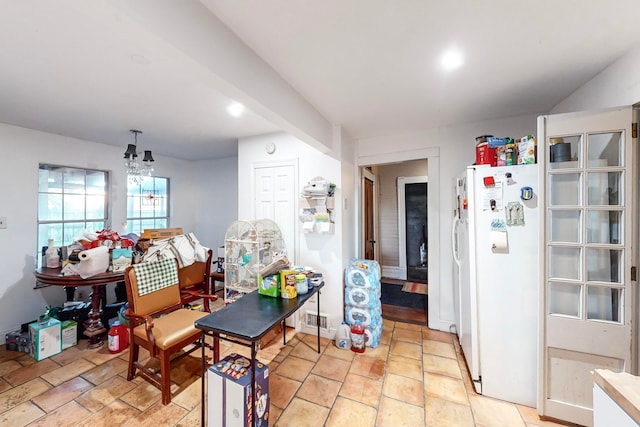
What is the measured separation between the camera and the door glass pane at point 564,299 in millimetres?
1737

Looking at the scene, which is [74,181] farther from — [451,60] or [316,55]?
[451,60]

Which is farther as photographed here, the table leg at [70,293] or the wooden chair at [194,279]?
the table leg at [70,293]

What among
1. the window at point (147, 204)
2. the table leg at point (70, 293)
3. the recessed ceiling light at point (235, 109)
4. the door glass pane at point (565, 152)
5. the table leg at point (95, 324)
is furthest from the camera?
the window at point (147, 204)

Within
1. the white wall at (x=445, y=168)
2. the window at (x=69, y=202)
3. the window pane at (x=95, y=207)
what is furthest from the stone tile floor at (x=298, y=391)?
the window pane at (x=95, y=207)

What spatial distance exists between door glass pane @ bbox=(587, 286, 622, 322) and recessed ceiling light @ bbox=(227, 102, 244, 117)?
3.08m

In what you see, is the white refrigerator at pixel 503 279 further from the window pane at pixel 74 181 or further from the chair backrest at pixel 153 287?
the window pane at pixel 74 181

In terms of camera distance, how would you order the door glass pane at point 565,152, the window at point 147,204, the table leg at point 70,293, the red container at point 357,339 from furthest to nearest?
the window at point 147,204, the table leg at point 70,293, the red container at point 357,339, the door glass pane at point 565,152

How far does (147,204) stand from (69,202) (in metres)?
1.05

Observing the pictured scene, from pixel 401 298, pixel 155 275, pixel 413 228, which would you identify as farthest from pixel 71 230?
pixel 413 228

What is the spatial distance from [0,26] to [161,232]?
104 inches

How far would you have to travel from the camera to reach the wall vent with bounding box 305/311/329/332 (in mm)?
2964

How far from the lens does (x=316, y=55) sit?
1604 mm

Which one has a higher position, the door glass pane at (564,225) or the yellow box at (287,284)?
the door glass pane at (564,225)

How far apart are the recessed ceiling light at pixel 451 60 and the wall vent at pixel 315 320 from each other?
2.66m
